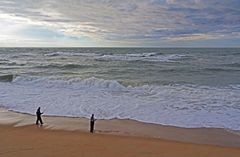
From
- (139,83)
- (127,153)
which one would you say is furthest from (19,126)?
(139,83)

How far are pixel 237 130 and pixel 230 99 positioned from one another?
5661mm

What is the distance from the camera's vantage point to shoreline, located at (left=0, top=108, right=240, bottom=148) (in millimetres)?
10352

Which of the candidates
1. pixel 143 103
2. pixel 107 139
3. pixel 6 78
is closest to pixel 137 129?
pixel 107 139

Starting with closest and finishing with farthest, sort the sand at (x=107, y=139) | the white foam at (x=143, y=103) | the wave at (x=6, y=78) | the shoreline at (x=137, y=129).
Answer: the sand at (x=107, y=139) → the shoreline at (x=137, y=129) → the white foam at (x=143, y=103) → the wave at (x=6, y=78)

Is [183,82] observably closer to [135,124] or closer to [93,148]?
[135,124]

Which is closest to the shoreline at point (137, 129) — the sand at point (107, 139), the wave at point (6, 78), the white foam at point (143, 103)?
the sand at point (107, 139)

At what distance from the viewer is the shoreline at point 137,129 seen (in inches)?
408

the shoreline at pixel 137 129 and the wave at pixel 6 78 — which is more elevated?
the wave at pixel 6 78

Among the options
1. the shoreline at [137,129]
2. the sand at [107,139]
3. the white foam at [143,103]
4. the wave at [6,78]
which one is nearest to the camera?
the sand at [107,139]

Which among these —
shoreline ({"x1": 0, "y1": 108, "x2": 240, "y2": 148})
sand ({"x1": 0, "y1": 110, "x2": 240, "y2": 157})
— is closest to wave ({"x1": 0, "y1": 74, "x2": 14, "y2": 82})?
sand ({"x1": 0, "y1": 110, "x2": 240, "y2": 157})

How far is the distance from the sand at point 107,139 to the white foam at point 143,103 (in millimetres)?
1167

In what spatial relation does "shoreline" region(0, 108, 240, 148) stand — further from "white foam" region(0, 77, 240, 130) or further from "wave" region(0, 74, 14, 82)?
"wave" region(0, 74, 14, 82)

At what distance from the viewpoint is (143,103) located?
16.2 meters

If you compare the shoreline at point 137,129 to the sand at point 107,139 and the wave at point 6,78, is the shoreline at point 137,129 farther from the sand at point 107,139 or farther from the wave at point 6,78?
the wave at point 6,78
